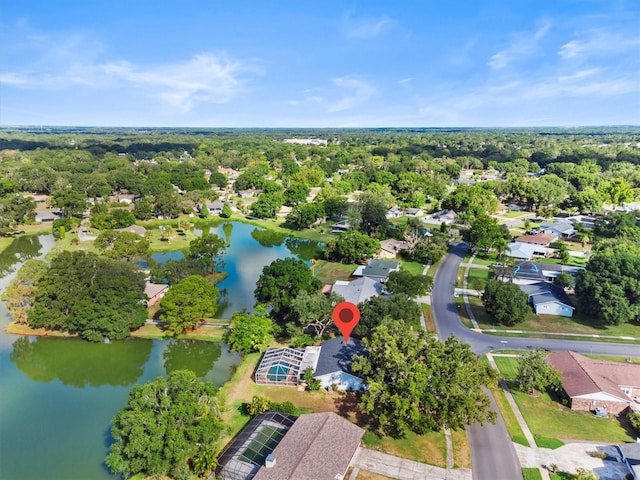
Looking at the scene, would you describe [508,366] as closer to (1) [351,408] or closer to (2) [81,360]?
(1) [351,408]

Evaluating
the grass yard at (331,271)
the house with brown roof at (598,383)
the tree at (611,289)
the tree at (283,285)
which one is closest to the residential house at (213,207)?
the grass yard at (331,271)

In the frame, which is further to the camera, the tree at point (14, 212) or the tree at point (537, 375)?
the tree at point (14, 212)

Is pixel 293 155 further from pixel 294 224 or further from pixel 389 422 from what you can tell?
pixel 389 422

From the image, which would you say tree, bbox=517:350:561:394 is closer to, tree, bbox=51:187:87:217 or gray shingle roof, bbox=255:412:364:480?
gray shingle roof, bbox=255:412:364:480

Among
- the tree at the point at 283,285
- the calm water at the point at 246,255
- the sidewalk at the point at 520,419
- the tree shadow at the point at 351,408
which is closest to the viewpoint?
the sidewalk at the point at 520,419

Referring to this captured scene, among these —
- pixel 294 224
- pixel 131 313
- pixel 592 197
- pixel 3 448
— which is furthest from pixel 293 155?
pixel 3 448

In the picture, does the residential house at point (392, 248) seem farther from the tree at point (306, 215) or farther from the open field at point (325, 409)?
the open field at point (325, 409)

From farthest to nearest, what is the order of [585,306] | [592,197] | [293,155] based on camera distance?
[293,155] < [592,197] < [585,306]
